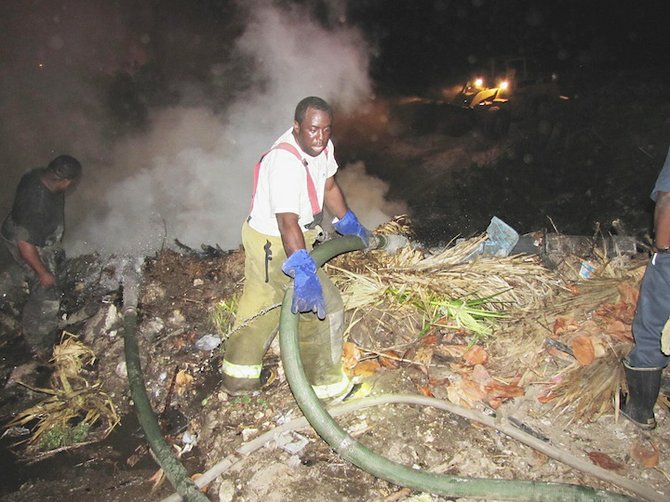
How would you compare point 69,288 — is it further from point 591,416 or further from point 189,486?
point 591,416

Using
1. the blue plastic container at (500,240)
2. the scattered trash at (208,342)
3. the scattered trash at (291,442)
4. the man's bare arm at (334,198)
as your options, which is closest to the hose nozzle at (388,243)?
the man's bare arm at (334,198)

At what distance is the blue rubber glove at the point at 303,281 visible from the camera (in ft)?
9.26

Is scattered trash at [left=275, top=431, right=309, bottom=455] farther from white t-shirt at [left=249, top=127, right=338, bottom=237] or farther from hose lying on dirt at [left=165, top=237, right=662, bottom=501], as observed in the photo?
white t-shirt at [left=249, top=127, right=338, bottom=237]

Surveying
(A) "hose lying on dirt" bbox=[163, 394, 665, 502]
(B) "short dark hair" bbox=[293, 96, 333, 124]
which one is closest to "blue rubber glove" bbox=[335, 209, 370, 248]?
(B) "short dark hair" bbox=[293, 96, 333, 124]

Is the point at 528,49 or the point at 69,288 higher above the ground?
the point at 528,49

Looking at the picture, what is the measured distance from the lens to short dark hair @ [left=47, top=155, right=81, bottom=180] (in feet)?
14.9

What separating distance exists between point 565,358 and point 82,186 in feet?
32.7

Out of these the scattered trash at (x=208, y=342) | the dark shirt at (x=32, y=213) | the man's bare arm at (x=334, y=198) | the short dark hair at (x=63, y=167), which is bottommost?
the scattered trash at (x=208, y=342)

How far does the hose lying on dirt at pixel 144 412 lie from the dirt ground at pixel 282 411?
0.24m

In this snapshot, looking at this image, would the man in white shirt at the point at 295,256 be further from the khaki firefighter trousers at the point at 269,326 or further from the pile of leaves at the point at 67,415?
the pile of leaves at the point at 67,415

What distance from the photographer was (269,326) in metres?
3.40

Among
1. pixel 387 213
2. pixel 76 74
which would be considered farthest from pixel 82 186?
pixel 387 213

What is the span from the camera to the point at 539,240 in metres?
4.96

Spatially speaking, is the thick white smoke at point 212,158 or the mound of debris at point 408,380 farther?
the thick white smoke at point 212,158
